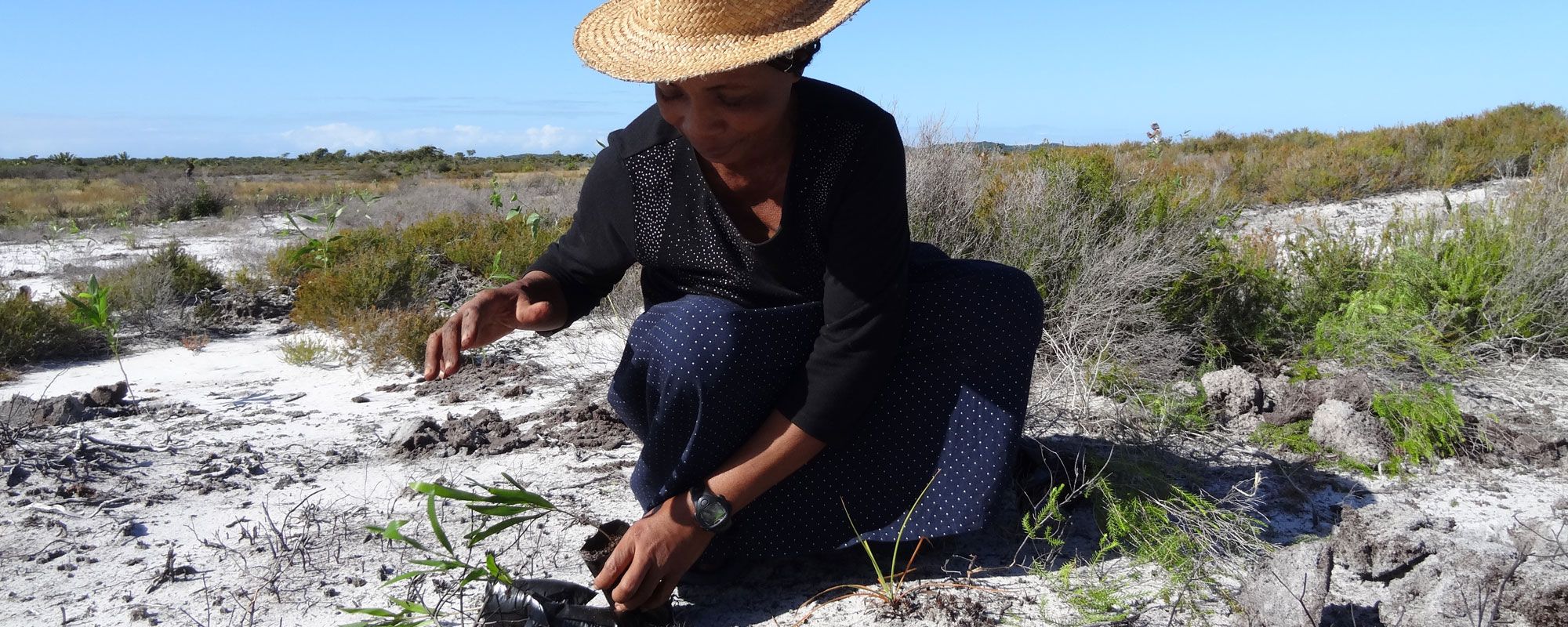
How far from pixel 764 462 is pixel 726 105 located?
650 mm

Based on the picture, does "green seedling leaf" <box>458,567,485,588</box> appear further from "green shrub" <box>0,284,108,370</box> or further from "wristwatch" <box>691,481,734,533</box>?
"green shrub" <box>0,284,108,370</box>

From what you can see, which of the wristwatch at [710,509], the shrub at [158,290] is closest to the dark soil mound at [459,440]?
the wristwatch at [710,509]

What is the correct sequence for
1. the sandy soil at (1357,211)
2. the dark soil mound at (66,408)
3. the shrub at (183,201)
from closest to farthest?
the dark soil mound at (66,408) → the sandy soil at (1357,211) → the shrub at (183,201)

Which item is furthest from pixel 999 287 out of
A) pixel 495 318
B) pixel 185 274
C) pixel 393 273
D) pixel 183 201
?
pixel 183 201

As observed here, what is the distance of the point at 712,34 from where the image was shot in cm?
159

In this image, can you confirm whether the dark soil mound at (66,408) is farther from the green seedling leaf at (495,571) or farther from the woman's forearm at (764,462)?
the woman's forearm at (764,462)

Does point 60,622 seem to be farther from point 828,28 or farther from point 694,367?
point 828,28

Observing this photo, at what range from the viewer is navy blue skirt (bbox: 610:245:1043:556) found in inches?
72.0

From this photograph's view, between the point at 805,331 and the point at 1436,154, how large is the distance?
31.7 ft

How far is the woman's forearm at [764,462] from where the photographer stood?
5.87ft

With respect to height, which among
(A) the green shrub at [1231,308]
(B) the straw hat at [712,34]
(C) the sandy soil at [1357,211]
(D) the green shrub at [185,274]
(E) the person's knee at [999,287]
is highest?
(B) the straw hat at [712,34]

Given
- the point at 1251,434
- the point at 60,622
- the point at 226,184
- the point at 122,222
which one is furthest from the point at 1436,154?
the point at 226,184

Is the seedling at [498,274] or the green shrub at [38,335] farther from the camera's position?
the green shrub at [38,335]

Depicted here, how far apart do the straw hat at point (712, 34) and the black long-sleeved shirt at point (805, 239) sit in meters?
0.26
